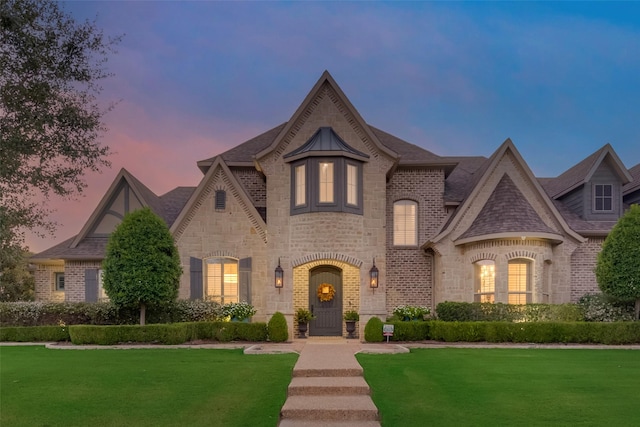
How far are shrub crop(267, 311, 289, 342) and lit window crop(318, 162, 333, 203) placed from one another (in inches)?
182

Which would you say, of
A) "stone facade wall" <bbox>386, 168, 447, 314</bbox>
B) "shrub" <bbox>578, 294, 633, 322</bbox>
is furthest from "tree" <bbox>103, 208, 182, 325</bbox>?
"shrub" <bbox>578, 294, 633, 322</bbox>

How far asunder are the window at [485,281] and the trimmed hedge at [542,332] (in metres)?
2.41

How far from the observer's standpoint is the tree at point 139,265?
17.3 metres

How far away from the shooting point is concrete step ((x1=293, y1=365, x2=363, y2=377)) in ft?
33.4

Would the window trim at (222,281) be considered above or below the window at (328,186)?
below

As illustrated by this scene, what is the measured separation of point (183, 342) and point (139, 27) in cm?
1009

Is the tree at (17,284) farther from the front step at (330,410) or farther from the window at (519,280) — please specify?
the front step at (330,410)

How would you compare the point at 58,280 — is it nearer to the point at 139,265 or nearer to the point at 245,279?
the point at 139,265

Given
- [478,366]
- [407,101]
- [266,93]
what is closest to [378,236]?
[478,366]

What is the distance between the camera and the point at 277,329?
17844mm

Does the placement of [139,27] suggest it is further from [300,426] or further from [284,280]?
[300,426]

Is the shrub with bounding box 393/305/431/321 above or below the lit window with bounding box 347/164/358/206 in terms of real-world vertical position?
below

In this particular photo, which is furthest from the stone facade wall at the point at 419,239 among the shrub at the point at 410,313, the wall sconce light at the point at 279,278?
the wall sconce light at the point at 279,278

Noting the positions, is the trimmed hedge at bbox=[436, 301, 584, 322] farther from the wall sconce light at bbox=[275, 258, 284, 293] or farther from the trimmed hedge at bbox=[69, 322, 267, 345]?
the trimmed hedge at bbox=[69, 322, 267, 345]
